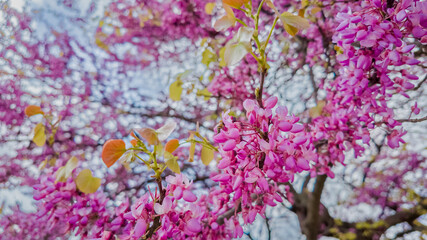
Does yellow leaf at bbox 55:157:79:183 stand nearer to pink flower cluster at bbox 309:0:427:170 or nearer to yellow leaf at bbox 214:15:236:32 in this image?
yellow leaf at bbox 214:15:236:32

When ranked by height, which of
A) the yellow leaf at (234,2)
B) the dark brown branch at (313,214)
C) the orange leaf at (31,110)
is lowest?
the dark brown branch at (313,214)

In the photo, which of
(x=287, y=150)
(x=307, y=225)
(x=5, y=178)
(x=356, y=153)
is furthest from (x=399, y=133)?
(x=5, y=178)

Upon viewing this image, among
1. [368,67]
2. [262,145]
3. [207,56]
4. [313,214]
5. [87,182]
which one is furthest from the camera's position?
[313,214]

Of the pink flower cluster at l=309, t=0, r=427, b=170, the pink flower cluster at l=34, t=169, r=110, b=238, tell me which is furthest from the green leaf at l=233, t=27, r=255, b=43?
the pink flower cluster at l=34, t=169, r=110, b=238

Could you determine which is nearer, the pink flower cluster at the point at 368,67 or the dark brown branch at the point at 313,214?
the pink flower cluster at the point at 368,67

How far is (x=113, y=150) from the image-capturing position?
0.87 metres

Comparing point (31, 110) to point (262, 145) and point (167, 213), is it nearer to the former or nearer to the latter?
point (167, 213)

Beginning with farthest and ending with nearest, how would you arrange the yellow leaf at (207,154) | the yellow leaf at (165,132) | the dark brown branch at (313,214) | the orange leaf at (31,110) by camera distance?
the dark brown branch at (313,214), the orange leaf at (31,110), the yellow leaf at (207,154), the yellow leaf at (165,132)

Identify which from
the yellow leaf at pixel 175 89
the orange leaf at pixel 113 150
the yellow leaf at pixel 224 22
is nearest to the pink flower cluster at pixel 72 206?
the orange leaf at pixel 113 150

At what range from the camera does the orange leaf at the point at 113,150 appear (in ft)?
2.82

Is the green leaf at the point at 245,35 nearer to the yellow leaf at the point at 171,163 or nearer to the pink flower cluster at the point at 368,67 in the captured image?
the pink flower cluster at the point at 368,67

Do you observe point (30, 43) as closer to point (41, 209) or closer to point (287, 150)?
point (41, 209)

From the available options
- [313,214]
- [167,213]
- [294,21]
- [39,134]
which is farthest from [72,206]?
[313,214]

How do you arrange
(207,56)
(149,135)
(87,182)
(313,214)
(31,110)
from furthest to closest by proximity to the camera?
(313,214) < (207,56) < (31,110) < (87,182) < (149,135)
